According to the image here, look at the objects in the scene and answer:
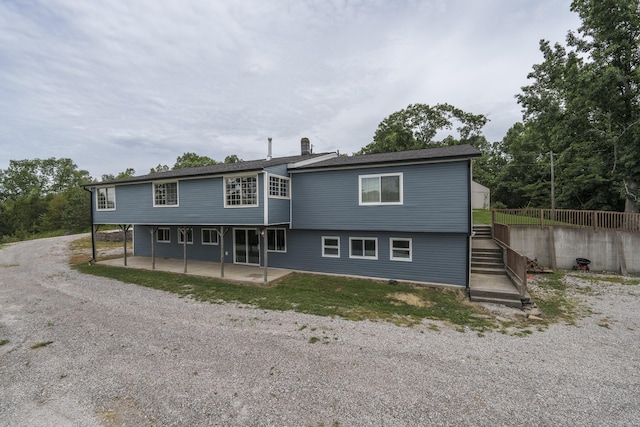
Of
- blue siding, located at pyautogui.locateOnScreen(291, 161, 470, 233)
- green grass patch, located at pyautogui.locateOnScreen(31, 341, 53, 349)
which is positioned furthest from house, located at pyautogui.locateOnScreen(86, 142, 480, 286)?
green grass patch, located at pyautogui.locateOnScreen(31, 341, 53, 349)

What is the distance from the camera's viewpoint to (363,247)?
1138 centimetres

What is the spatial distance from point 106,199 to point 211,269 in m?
8.71

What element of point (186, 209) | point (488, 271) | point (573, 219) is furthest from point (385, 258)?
point (573, 219)

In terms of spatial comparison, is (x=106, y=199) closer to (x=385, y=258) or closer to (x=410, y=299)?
(x=385, y=258)

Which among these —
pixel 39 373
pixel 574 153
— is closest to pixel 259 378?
pixel 39 373

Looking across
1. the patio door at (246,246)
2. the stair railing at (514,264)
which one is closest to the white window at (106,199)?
the patio door at (246,246)

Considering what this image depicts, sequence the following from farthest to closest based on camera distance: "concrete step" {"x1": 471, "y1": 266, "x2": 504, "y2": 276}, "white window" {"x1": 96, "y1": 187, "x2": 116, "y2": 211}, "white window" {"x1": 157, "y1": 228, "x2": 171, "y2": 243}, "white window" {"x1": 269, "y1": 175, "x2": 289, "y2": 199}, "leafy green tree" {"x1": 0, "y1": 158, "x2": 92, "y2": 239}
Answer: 1. "leafy green tree" {"x1": 0, "y1": 158, "x2": 92, "y2": 239}
2. "white window" {"x1": 157, "y1": 228, "x2": 171, "y2": 243}
3. "white window" {"x1": 96, "y1": 187, "x2": 116, "y2": 211}
4. "white window" {"x1": 269, "y1": 175, "x2": 289, "y2": 199}
5. "concrete step" {"x1": 471, "y1": 266, "x2": 504, "y2": 276}

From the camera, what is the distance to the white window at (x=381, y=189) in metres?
10.4

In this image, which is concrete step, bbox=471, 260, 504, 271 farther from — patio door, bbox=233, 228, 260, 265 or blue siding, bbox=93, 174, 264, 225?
patio door, bbox=233, 228, 260, 265

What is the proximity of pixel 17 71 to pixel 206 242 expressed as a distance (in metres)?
16.1

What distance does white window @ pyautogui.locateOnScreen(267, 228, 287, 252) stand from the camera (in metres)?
13.0

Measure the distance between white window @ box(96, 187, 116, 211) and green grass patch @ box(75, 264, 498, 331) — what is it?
548 centimetres

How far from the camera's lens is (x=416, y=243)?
10508 millimetres

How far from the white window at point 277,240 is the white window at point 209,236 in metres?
3.72
